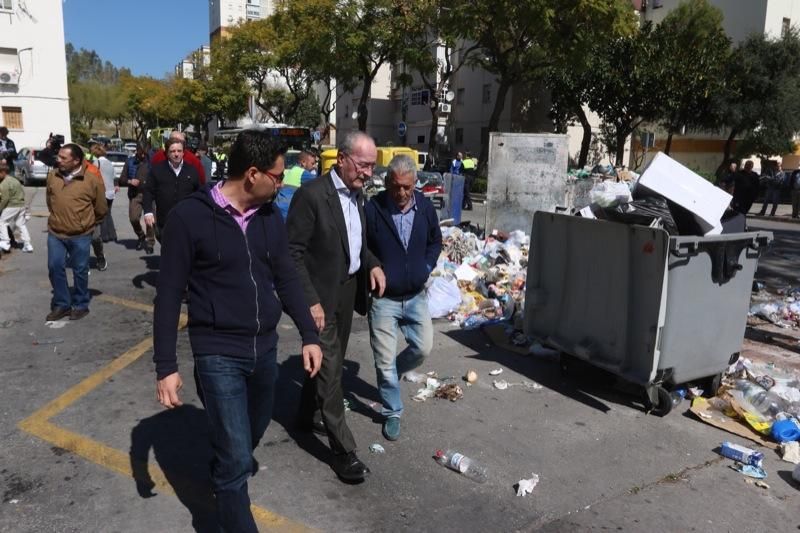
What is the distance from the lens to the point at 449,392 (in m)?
5.00

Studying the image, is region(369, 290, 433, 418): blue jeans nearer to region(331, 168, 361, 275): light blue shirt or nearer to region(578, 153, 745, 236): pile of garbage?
region(331, 168, 361, 275): light blue shirt

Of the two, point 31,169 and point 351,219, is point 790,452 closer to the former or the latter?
point 351,219

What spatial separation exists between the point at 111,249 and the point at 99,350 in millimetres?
5731

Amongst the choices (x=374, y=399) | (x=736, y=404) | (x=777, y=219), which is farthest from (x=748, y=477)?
(x=777, y=219)

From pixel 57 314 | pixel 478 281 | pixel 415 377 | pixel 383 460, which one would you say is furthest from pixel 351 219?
pixel 478 281

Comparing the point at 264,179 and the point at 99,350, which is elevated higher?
the point at 264,179

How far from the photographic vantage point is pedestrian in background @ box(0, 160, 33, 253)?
32.9 feet

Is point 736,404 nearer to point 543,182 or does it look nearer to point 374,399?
point 374,399

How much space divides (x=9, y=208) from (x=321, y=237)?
28.4 ft

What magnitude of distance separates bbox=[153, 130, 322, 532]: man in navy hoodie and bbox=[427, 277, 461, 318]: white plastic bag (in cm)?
467

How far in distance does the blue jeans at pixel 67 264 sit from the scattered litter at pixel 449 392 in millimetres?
3962

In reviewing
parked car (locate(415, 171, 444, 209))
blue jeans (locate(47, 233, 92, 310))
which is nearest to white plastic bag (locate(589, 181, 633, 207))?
blue jeans (locate(47, 233, 92, 310))

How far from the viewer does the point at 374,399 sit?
4.91 m

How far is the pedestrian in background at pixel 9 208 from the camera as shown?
10.0 m
